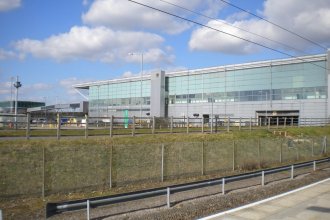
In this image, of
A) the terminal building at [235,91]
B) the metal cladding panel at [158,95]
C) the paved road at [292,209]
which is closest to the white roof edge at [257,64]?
the terminal building at [235,91]

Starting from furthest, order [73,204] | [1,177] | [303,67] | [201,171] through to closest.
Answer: [303,67]
[201,171]
[1,177]
[73,204]

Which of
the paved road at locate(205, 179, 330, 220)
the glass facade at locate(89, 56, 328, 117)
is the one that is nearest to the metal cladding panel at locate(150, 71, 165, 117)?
the glass facade at locate(89, 56, 328, 117)

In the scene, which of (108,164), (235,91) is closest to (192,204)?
(108,164)

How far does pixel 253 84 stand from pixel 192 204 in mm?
66391

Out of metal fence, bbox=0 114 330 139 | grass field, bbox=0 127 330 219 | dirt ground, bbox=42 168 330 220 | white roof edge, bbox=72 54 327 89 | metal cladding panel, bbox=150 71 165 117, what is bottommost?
dirt ground, bbox=42 168 330 220

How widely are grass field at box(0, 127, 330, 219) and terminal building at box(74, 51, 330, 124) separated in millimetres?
39785

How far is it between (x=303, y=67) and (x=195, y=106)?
85.1 feet

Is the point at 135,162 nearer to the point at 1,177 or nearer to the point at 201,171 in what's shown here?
the point at 201,171

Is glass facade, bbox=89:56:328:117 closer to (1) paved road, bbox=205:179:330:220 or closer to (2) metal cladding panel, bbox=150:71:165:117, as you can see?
(2) metal cladding panel, bbox=150:71:165:117

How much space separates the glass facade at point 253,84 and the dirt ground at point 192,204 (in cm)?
5435

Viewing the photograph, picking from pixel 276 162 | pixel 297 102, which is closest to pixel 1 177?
pixel 276 162

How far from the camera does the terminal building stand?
67.8 m

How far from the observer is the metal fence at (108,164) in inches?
492

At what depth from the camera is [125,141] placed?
786 inches
